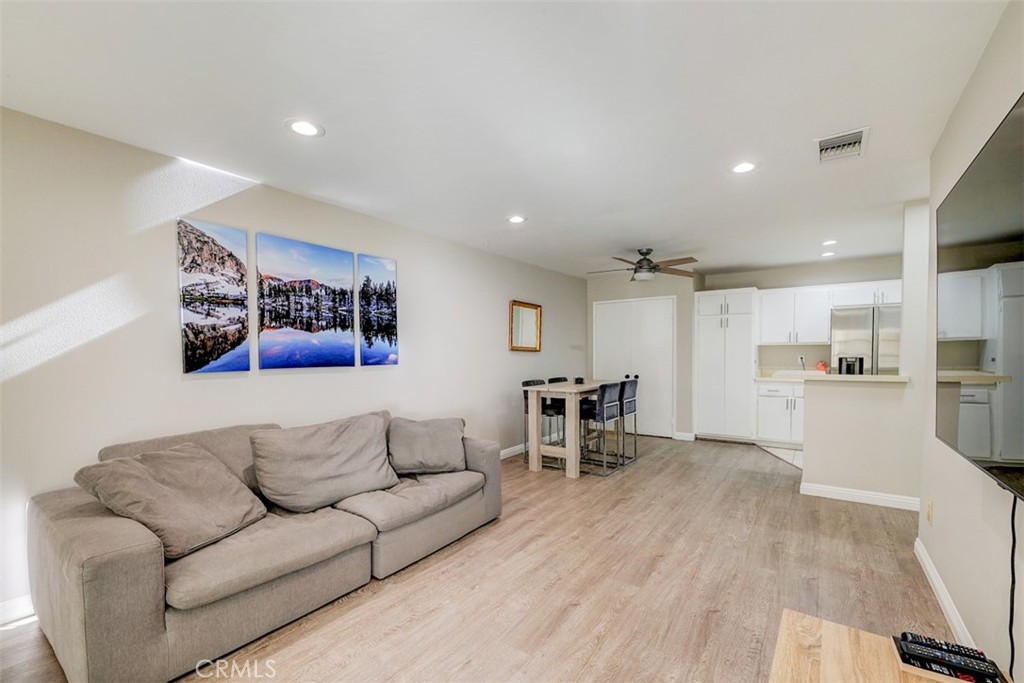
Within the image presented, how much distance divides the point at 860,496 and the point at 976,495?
236cm

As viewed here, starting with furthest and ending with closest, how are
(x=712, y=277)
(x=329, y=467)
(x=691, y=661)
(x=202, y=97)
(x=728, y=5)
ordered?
(x=712, y=277), (x=329, y=467), (x=202, y=97), (x=691, y=661), (x=728, y=5)

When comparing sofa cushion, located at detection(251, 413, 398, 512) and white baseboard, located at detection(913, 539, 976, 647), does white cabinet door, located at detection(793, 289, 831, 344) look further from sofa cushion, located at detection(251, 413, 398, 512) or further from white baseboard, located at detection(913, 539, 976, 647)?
sofa cushion, located at detection(251, 413, 398, 512)

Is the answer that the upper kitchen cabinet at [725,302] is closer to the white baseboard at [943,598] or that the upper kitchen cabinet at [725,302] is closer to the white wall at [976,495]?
the white wall at [976,495]

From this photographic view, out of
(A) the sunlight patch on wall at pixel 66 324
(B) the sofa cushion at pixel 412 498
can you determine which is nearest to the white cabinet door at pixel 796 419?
(B) the sofa cushion at pixel 412 498

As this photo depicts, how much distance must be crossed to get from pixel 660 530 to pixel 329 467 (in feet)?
7.80

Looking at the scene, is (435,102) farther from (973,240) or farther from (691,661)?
(691,661)

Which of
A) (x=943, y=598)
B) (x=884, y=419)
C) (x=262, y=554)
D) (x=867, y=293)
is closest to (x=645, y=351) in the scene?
(x=867, y=293)

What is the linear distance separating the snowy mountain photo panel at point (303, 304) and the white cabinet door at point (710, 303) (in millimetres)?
4874

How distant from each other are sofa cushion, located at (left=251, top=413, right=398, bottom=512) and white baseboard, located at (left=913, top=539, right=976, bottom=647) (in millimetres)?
2990

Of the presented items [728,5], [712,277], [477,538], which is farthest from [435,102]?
[712,277]

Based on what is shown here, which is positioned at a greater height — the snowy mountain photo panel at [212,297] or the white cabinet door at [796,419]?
the snowy mountain photo panel at [212,297]

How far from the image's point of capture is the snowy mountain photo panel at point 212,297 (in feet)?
8.50

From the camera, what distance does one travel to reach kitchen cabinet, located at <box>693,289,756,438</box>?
589 cm

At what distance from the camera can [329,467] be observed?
264cm
